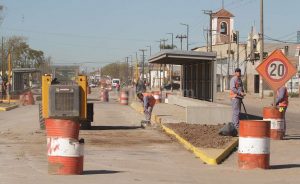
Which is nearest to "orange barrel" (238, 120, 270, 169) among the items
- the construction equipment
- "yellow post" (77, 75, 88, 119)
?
the construction equipment

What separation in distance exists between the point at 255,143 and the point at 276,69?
4.57 metres

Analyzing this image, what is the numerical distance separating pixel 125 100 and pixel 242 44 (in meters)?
73.5

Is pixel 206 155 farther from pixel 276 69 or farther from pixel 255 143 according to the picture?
pixel 276 69

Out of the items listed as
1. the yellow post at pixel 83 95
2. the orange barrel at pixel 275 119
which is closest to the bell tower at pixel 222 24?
the yellow post at pixel 83 95

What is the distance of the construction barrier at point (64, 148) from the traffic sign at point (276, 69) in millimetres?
6604

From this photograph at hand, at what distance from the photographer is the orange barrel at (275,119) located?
16.8m

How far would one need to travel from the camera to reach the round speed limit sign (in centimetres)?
1549

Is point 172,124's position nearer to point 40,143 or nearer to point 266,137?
point 40,143

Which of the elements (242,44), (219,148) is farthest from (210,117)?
(242,44)

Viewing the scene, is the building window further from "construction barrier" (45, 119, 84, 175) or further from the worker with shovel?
"construction barrier" (45, 119, 84, 175)

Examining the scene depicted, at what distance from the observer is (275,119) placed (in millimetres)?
16875

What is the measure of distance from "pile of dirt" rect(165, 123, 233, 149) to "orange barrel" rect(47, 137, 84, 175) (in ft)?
16.1

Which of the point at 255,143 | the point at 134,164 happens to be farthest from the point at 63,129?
the point at 255,143

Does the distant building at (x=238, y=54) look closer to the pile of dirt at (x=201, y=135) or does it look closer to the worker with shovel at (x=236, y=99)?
the pile of dirt at (x=201, y=135)
